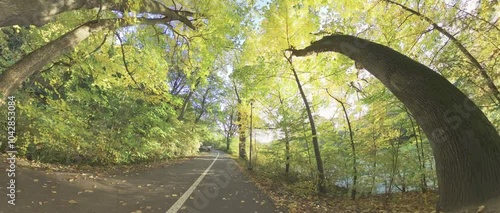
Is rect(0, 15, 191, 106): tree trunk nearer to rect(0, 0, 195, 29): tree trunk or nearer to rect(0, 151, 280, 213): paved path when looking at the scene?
rect(0, 0, 195, 29): tree trunk

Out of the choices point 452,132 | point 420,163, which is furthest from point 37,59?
point 420,163

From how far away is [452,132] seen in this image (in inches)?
143

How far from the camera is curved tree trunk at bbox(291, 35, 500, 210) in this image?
3402 mm

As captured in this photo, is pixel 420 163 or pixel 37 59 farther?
pixel 420 163

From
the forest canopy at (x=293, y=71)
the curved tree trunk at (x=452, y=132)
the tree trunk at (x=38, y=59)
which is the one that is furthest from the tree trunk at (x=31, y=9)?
the curved tree trunk at (x=452, y=132)

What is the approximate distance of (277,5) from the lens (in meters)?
10.2

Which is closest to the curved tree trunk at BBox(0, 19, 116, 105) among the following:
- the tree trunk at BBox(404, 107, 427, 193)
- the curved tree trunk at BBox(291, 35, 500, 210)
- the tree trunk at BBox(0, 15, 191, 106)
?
the tree trunk at BBox(0, 15, 191, 106)

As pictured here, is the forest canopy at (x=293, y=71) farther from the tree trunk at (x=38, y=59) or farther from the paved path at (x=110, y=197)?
the paved path at (x=110, y=197)

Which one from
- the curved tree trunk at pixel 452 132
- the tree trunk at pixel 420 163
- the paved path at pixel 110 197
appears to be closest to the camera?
the curved tree trunk at pixel 452 132

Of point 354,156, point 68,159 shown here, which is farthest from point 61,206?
point 354,156

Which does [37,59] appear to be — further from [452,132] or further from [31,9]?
[452,132]

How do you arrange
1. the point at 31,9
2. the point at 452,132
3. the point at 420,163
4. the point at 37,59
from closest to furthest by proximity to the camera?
the point at 452,132 → the point at 31,9 → the point at 37,59 → the point at 420,163

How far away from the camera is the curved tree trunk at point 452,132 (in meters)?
3.40

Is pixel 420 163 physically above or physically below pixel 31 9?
below
